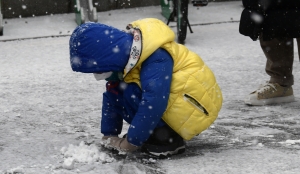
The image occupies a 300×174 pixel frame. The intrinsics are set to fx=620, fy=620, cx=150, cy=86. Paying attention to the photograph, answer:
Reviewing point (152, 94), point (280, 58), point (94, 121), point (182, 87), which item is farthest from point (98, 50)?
point (280, 58)

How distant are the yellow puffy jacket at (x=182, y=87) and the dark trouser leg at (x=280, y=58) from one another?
3.67ft

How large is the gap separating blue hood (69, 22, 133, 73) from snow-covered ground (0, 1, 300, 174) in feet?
1.37

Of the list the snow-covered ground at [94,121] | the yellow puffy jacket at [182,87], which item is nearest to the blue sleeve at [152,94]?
the yellow puffy jacket at [182,87]

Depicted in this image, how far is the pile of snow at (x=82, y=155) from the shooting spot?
2668mm

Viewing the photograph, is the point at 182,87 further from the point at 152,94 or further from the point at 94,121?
the point at 94,121

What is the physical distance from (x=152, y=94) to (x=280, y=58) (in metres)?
1.45

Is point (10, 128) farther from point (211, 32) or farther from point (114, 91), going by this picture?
point (211, 32)

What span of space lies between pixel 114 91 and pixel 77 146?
1.10 ft

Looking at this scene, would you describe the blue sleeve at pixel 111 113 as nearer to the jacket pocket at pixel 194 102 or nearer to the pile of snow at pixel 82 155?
the pile of snow at pixel 82 155

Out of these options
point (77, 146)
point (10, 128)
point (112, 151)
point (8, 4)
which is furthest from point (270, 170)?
point (8, 4)

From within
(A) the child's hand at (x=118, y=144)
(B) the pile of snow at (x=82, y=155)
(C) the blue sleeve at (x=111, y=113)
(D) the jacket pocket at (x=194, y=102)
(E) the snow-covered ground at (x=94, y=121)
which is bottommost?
(E) the snow-covered ground at (x=94, y=121)

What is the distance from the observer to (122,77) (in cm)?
270

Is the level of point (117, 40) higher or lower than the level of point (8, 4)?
higher

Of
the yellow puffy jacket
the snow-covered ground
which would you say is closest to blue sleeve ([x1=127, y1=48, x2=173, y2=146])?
the yellow puffy jacket
